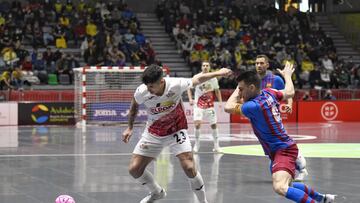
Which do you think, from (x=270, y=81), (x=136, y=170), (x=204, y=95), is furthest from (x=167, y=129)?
(x=204, y=95)

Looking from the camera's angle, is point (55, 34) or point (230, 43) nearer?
point (55, 34)

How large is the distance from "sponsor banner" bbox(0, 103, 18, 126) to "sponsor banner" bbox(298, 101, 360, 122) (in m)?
12.8

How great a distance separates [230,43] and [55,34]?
955 cm

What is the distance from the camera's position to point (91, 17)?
39.3 m

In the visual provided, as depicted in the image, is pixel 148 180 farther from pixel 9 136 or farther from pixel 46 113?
pixel 46 113

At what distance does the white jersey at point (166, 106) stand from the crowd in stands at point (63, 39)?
907 inches

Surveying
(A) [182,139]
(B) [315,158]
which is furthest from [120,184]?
(B) [315,158]

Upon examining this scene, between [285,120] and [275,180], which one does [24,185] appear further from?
[285,120]

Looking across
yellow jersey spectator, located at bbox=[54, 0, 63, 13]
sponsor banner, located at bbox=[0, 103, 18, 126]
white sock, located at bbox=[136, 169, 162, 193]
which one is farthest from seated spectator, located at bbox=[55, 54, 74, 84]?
white sock, located at bbox=[136, 169, 162, 193]

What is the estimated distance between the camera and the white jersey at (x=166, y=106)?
1022cm

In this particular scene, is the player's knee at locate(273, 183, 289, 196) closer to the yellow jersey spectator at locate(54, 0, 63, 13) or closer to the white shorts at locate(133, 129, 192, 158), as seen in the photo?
the white shorts at locate(133, 129, 192, 158)

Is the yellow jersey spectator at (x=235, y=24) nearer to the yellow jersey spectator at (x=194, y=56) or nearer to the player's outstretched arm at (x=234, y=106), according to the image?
the yellow jersey spectator at (x=194, y=56)

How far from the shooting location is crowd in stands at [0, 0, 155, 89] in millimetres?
34406

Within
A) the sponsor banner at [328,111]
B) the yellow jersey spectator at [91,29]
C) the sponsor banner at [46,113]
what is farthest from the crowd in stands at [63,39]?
the sponsor banner at [328,111]
